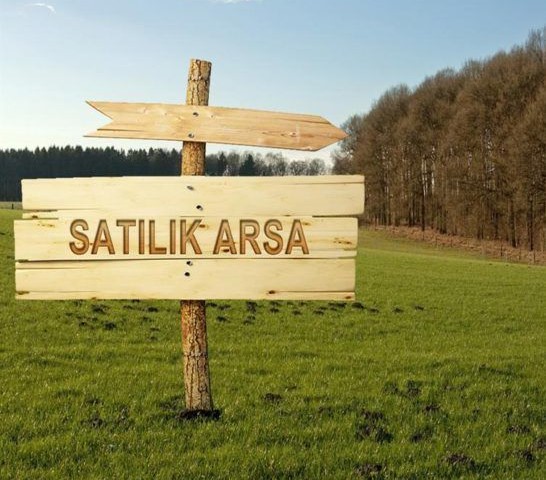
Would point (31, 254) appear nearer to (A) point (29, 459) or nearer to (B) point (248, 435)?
(A) point (29, 459)

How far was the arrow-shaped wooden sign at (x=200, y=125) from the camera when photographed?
8156 millimetres

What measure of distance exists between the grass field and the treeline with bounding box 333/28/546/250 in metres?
44.7

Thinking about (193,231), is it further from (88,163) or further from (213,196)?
(88,163)

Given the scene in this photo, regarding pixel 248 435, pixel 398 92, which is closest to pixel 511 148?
pixel 398 92

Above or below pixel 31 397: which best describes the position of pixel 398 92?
above

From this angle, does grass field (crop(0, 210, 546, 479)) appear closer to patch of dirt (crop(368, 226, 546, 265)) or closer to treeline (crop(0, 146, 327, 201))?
patch of dirt (crop(368, 226, 546, 265))

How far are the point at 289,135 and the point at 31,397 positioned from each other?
5.49 metres

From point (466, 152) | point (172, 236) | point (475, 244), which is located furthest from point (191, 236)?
point (466, 152)

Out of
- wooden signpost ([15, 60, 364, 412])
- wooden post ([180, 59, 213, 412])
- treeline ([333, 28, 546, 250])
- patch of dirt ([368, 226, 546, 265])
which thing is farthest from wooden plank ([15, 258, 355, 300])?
treeline ([333, 28, 546, 250])

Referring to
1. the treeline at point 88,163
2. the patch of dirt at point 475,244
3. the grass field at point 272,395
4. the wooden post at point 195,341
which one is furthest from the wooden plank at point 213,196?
the treeline at point 88,163

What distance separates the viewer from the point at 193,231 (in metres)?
7.82

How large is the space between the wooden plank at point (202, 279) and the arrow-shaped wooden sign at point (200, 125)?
169cm

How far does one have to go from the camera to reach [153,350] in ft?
41.6

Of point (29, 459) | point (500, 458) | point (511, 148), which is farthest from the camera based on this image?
point (511, 148)
